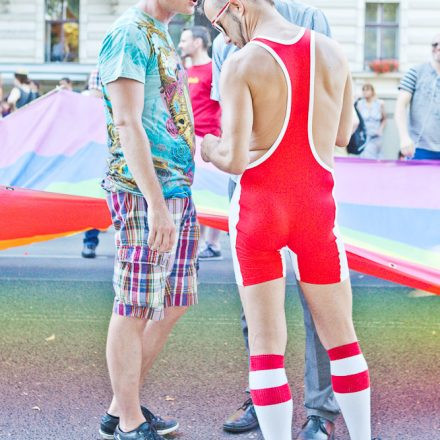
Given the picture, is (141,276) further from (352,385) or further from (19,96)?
(19,96)

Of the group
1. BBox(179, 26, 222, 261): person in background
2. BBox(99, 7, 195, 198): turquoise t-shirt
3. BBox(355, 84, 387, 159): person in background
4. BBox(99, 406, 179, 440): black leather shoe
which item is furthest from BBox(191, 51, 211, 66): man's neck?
BBox(355, 84, 387, 159): person in background

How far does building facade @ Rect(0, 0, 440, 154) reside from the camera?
2692cm

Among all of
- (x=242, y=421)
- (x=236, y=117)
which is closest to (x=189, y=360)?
(x=242, y=421)

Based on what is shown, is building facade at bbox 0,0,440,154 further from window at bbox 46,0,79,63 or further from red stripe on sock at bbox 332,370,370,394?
red stripe on sock at bbox 332,370,370,394

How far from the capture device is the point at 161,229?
3.99 metres

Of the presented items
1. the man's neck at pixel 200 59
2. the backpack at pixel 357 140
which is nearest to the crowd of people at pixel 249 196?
the man's neck at pixel 200 59

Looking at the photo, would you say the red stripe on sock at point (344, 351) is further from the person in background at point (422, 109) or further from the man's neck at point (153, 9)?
the person in background at point (422, 109)

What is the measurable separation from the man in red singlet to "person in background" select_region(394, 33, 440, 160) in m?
3.52

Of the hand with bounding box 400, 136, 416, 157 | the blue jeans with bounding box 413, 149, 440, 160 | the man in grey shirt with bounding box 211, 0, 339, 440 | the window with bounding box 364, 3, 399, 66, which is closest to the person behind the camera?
the man in grey shirt with bounding box 211, 0, 339, 440

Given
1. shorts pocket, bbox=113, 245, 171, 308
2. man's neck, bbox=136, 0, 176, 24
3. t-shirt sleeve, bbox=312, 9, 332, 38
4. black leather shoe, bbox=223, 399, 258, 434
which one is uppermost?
man's neck, bbox=136, 0, 176, 24

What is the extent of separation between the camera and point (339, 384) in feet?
12.4

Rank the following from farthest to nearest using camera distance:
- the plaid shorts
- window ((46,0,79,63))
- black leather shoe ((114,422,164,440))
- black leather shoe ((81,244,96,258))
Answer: window ((46,0,79,63)) → black leather shoe ((81,244,96,258)) → black leather shoe ((114,422,164,440)) → the plaid shorts

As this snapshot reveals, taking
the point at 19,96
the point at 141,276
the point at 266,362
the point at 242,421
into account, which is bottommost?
the point at 242,421

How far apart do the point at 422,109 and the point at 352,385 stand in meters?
3.87
